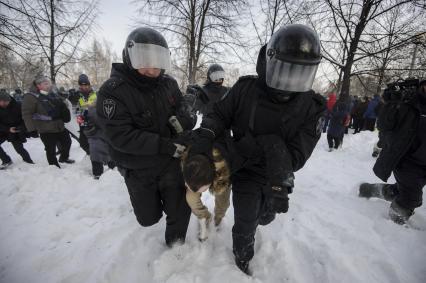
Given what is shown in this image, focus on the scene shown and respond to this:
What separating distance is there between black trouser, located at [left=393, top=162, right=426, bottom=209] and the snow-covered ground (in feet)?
1.13

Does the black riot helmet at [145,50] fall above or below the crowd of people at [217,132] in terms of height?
above

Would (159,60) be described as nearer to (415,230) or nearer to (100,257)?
(100,257)

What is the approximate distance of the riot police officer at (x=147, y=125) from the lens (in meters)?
1.70

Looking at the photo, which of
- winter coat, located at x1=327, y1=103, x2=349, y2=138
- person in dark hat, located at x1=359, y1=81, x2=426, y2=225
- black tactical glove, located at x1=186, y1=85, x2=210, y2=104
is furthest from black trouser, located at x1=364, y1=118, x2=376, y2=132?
black tactical glove, located at x1=186, y1=85, x2=210, y2=104

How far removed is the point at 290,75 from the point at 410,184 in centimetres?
215

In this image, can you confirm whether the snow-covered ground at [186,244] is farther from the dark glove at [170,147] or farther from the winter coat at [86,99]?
the winter coat at [86,99]

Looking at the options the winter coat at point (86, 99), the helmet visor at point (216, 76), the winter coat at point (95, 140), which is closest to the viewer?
the winter coat at point (95, 140)

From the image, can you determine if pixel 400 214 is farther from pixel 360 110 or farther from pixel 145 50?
pixel 360 110

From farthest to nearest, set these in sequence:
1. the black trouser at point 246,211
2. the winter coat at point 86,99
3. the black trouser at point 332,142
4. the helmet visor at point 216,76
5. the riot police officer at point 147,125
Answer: the black trouser at point 332,142 < the helmet visor at point 216,76 < the winter coat at point 86,99 < the black trouser at point 246,211 < the riot police officer at point 147,125

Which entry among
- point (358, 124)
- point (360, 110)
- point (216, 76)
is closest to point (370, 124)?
point (358, 124)

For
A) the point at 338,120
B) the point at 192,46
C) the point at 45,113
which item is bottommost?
the point at 338,120

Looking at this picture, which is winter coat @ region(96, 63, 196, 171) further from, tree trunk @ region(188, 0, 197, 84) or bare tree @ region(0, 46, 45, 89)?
tree trunk @ region(188, 0, 197, 84)

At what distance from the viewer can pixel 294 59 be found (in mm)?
1450

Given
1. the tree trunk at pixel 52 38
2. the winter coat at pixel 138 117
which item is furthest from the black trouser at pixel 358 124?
the tree trunk at pixel 52 38
